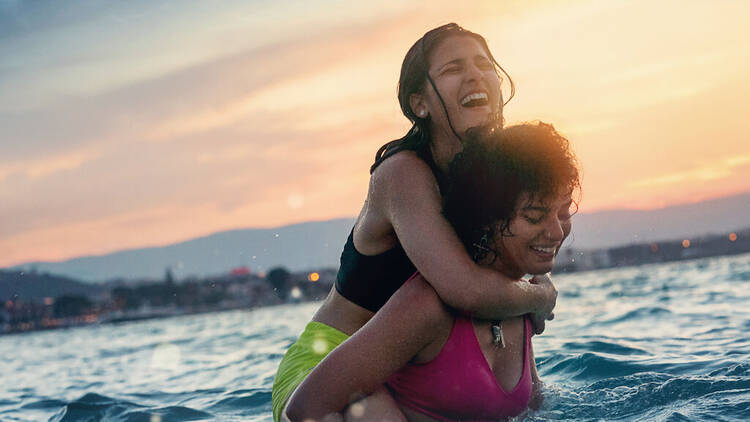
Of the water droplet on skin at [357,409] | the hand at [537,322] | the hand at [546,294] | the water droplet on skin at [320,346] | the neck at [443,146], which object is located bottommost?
the water droplet on skin at [357,409]

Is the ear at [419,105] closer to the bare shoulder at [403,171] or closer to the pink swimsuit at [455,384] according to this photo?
the bare shoulder at [403,171]

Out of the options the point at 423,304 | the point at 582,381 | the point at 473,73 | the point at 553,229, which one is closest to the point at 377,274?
the point at 423,304

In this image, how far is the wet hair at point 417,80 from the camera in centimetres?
378

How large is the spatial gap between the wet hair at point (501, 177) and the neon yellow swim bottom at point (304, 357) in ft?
2.85

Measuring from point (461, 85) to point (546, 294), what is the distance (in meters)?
1.14

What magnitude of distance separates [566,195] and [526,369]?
0.94 m

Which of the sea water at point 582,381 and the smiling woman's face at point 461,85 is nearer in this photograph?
the smiling woman's face at point 461,85

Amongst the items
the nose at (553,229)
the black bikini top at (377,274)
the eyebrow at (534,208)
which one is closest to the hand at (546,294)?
the nose at (553,229)

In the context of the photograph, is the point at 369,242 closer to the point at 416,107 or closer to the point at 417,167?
the point at 417,167

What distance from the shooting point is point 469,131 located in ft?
11.5

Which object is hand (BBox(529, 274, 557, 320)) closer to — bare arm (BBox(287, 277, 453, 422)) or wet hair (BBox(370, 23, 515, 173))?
bare arm (BBox(287, 277, 453, 422))

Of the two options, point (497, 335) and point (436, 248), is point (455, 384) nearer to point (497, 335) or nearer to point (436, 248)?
point (497, 335)

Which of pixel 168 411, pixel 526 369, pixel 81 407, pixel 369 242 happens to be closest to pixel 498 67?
pixel 369 242

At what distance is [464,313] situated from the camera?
131 inches
